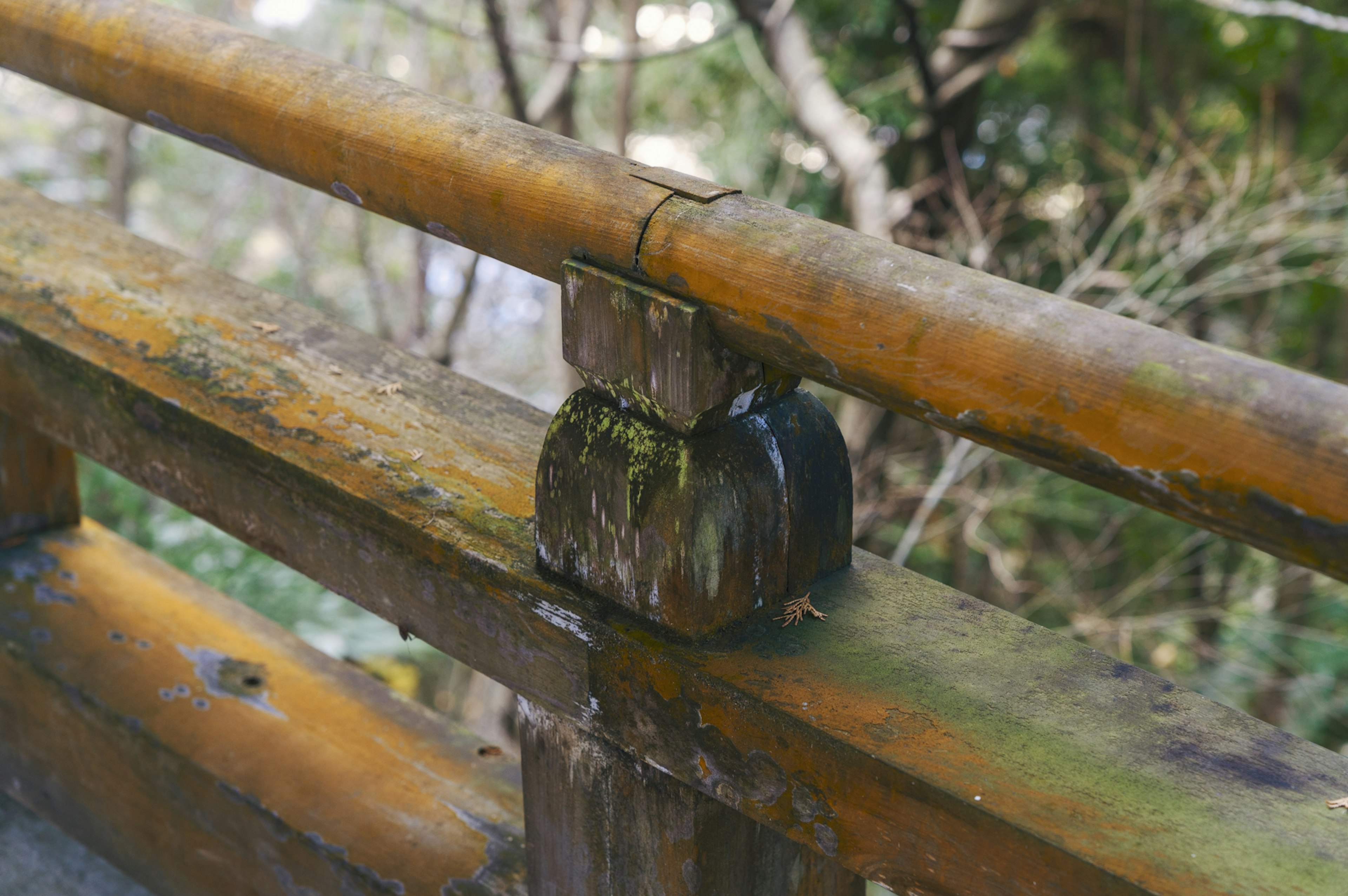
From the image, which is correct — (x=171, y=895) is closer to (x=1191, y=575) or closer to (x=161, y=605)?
(x=161, y=605)

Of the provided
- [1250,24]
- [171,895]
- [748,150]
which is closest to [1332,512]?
[171,895]

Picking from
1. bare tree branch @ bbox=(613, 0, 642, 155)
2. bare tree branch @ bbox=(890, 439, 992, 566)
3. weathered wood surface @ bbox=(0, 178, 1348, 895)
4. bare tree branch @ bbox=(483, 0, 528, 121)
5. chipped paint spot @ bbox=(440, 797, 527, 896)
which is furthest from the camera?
bare tree branch @ bbox=(613, 0, 642, 155)

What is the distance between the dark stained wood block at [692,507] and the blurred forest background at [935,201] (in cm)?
240

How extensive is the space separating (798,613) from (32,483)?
1.13 m

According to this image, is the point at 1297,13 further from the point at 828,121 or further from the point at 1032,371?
the point at 1032,371

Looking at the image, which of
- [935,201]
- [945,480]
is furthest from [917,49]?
[945,480]

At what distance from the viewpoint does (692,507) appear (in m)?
0.67

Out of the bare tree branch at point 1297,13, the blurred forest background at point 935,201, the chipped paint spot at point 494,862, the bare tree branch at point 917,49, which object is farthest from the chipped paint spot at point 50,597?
the bare tree branch at point 917,49

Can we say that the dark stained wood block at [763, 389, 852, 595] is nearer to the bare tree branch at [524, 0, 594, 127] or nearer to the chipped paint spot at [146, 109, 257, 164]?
the chipped paint spot at [146, 109, 257, 164]

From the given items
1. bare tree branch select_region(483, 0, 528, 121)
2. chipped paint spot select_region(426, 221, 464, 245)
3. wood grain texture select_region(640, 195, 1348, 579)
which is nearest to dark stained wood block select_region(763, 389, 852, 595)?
wood grain texture select_region(640, 195, 1348, 579)

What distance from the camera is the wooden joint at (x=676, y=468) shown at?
66 centimetres

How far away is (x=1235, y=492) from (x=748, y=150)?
18.8ft

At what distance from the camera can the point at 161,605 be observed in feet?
4.28

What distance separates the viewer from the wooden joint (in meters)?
0.66
